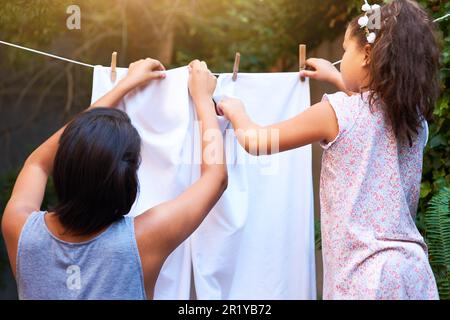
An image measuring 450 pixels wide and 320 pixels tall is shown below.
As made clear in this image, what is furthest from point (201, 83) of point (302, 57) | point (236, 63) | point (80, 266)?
point (80, 266)

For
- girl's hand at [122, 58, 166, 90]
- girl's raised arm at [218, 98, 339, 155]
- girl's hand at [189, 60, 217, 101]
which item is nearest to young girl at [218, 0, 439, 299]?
girl's raised arm at [218, 98, 339, 155]

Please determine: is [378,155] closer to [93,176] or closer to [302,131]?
[302,131]

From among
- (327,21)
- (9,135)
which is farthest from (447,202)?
(9,135)

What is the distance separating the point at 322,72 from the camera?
6.60 ft

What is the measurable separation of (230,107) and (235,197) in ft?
0.99

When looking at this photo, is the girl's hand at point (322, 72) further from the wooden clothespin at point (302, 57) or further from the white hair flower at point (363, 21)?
the white hair flower at point (363, 21)

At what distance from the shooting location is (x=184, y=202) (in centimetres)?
154

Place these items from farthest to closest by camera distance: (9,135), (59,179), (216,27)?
(216,27), (9,135), (59,179)

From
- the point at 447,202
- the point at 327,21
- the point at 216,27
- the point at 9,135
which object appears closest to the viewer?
the point at 447,202

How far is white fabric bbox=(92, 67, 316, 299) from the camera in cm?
195

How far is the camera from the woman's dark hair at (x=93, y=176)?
4.78ft

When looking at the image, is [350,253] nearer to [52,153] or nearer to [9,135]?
[52,153]

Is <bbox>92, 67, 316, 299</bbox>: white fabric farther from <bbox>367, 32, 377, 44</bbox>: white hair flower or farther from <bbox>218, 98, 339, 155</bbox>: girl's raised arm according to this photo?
<bbox>367, 32, 377, 44</bbox>: white hair flower

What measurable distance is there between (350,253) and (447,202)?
770 mm
